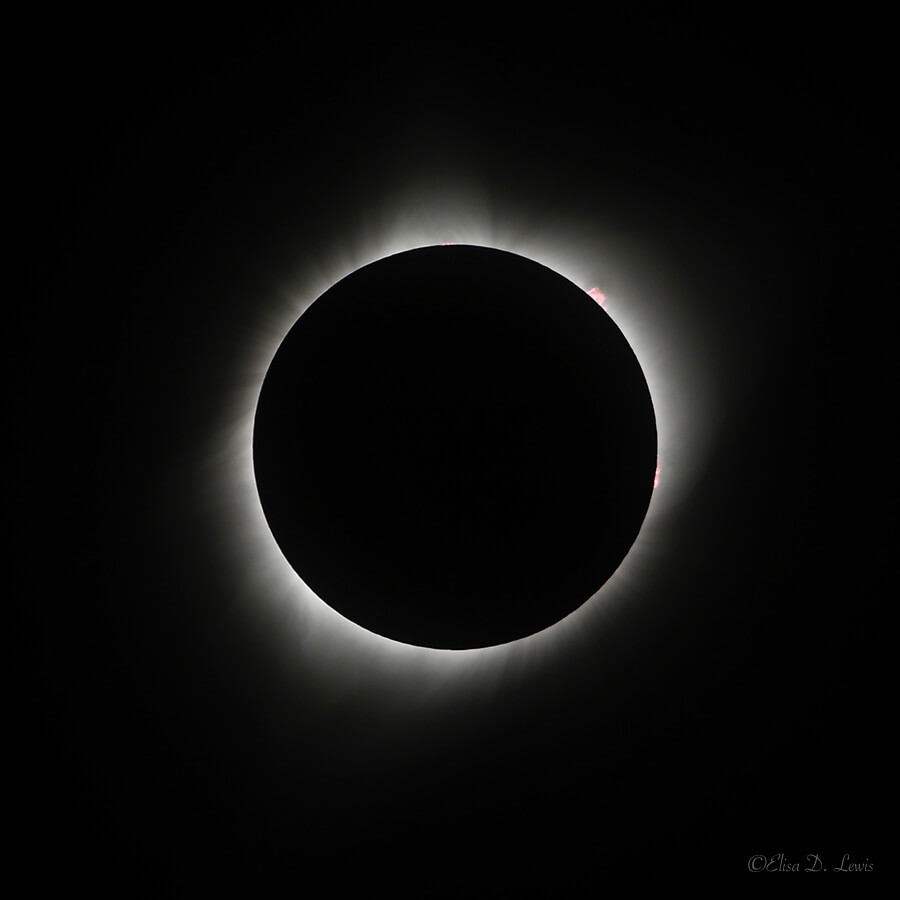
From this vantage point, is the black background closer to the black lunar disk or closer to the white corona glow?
the white corona glow

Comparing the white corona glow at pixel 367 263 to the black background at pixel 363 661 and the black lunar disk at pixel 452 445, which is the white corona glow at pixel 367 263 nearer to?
the black background at pixel 363 661

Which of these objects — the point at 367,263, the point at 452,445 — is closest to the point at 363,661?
→ the point at 452,445

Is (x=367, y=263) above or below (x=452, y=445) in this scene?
above

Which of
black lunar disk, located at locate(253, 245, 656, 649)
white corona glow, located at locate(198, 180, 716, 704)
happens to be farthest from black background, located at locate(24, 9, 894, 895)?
black lunar disk, located at locate(253, 245, 656, 649)

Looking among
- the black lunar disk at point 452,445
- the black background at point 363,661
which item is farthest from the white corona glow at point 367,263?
the black lunar disk at point 452,445

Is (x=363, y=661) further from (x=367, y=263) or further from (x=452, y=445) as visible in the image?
(x=367, y=263)
